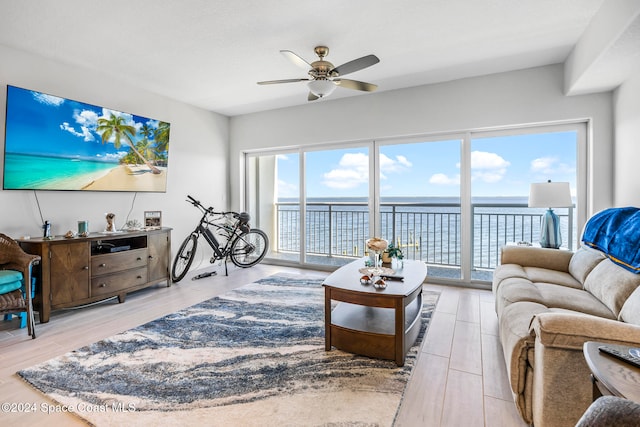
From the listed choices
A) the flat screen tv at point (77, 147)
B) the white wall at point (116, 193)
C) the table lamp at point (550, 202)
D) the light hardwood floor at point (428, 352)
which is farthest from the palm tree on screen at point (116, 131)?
the table lamp at point (550, 202)

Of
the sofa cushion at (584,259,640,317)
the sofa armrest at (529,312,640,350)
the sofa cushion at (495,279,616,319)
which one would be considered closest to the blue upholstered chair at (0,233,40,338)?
the sofa armrest at (529,312,640,350)

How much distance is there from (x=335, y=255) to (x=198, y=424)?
4086 mm

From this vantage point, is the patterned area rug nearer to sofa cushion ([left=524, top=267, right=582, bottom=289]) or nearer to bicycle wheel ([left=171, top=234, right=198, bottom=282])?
sofa cushion ([left=524, top=267, right=582, bottom=289])

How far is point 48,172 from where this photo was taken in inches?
125

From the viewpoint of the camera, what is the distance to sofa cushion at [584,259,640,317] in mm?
1810

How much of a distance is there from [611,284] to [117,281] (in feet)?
14.4

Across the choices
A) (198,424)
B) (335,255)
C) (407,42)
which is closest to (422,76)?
(407,42)

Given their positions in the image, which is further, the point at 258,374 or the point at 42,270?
the point at 42,270

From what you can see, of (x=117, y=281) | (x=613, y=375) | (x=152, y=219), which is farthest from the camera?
(x=152, y=219)

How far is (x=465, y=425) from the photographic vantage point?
1530 millimetres

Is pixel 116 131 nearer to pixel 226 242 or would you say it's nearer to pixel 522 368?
pixel 226 242

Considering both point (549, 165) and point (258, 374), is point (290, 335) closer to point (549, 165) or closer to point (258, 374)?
point (258, 374)

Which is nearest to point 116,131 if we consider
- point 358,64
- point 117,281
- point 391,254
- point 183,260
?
point 117,281

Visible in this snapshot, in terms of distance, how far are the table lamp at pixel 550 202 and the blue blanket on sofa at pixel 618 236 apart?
0.46m
